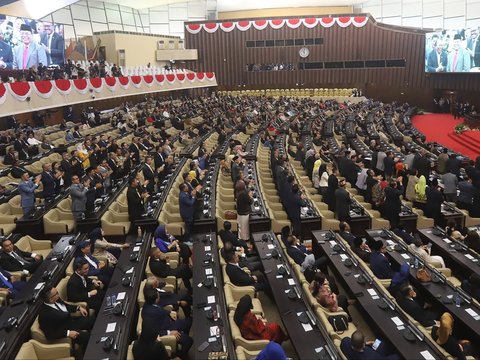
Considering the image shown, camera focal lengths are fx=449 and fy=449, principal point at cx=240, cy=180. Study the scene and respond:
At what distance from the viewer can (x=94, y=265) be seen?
6547 mm

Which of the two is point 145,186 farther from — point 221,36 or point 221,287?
point 221,36

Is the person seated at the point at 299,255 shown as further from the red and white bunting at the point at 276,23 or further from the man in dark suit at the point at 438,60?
the red and white bunting at the point at 276,23

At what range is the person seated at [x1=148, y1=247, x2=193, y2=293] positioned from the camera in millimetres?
6430

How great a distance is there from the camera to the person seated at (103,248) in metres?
6.95

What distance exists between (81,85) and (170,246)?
12172mm

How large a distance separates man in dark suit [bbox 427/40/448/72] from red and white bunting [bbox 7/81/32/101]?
23.1 metres

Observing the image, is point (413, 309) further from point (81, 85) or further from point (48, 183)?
point (81, 85)

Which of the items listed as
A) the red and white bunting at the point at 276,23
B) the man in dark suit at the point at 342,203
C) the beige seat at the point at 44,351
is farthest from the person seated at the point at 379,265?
the red and white bunting at the point at 276,23

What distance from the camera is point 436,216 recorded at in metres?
9.23

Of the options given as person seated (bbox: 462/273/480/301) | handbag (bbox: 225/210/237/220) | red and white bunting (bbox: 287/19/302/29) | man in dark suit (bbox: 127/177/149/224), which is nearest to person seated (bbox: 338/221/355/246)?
person seated (bbox: 462/273/480/301)

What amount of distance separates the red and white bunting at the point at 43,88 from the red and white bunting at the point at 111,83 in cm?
406

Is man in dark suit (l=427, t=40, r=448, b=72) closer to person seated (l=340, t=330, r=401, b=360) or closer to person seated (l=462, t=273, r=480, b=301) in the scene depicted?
person seated (l=462, t=273, r=480, b=301)

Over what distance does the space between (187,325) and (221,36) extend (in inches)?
1260

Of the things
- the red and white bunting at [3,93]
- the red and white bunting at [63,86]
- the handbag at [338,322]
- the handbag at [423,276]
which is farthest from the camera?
the red and white bunting at [63,86]
